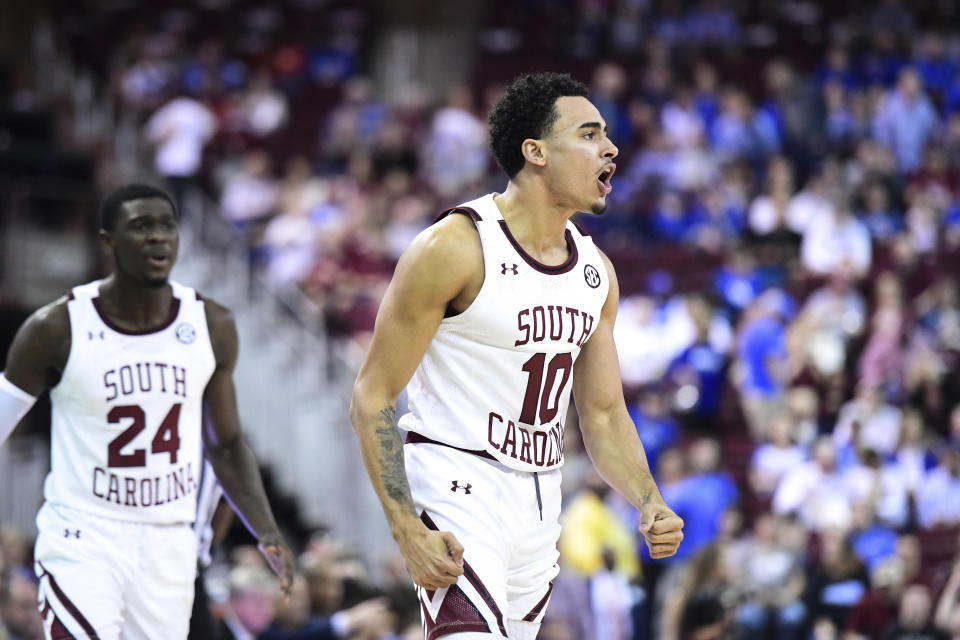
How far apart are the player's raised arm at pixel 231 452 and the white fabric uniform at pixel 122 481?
0.58 feet

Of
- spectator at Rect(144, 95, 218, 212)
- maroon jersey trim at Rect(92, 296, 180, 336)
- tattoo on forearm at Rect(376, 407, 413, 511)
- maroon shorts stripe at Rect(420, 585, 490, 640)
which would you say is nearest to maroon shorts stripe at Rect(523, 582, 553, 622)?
maroon shorts stripe at Rect(420, 585, 490, 640)

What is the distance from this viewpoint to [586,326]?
5254mm

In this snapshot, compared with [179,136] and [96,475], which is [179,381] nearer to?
[96,475]

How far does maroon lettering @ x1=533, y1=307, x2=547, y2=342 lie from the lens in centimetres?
508

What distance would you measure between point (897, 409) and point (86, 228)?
9084 mm

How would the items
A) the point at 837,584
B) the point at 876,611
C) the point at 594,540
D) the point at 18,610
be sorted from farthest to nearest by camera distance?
the point at 594,540, the point at 837,584, the point at 876,611, the point at 18,610

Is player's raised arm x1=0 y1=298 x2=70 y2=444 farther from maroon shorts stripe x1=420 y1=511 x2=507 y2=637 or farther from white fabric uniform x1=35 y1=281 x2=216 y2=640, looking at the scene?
maroon shorts stripe x1=420 y1=511 x2=507 y2=637

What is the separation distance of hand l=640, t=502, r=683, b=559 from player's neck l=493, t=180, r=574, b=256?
3.57ft

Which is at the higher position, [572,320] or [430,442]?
[572,320]

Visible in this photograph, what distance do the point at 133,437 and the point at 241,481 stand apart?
2.05 ft

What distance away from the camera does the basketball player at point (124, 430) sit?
19.2 ft

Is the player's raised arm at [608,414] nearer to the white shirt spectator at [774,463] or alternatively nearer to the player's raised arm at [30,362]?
the player's raised arm at [30,362]

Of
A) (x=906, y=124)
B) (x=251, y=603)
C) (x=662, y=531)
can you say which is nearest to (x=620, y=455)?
(x=662, y=531)

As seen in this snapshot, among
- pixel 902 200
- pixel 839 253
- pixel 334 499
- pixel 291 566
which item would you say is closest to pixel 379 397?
pixel 291 566
